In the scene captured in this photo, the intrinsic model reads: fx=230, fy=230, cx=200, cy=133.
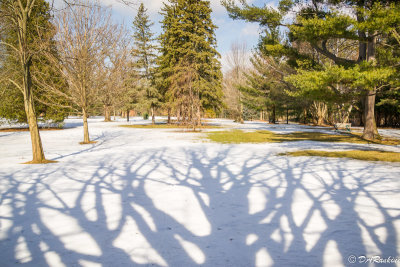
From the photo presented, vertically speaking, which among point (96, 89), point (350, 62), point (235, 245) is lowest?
point (235, 245)

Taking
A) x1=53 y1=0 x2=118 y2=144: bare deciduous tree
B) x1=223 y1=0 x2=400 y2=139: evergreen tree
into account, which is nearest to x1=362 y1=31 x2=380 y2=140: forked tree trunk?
x1=223 y1=0 x2=400 y2=139: evergreen tree

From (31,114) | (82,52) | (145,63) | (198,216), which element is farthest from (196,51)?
(198,216)

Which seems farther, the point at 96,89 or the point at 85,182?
the point at 96,89

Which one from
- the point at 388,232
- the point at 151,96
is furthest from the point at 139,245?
the point at 151,96

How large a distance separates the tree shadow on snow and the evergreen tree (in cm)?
505

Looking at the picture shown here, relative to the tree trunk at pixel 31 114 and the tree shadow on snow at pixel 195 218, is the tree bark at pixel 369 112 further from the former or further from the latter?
the tree trunk at pixel 31 114

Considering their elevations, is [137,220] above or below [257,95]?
below

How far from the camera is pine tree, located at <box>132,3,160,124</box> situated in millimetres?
28422

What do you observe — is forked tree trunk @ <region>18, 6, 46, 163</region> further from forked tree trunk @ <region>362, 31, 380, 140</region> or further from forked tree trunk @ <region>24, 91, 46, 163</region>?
forked tree trunk @ <region>362, 31, 380, 140</region>

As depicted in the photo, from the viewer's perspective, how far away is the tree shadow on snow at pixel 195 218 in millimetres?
2570

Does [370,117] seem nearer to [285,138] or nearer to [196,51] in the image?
[285,138]

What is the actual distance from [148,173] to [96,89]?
8578 mm

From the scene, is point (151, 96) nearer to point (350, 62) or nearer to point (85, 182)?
point (350, 62)

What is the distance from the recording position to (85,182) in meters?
5.05
